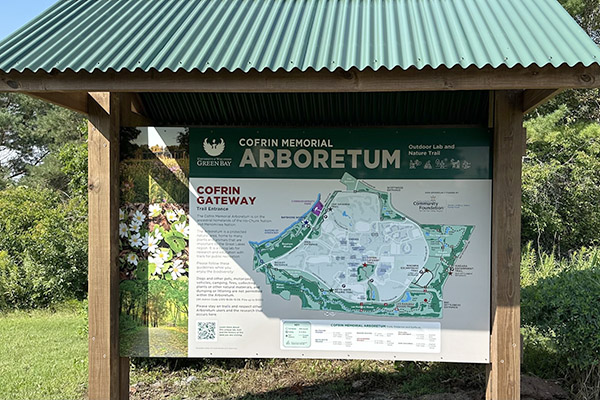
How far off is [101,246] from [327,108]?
6.82 feet

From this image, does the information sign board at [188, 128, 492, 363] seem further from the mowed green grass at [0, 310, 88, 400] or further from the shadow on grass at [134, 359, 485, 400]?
the mowed green grass at [0, 310, 88, 400]

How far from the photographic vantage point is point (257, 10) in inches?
139

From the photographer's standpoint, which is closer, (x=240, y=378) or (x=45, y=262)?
(x=240, y=378)

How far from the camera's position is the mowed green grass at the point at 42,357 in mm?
4859

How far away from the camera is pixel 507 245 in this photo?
3291 mm

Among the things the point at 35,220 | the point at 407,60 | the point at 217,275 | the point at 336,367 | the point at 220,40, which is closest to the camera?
the point at 407,60

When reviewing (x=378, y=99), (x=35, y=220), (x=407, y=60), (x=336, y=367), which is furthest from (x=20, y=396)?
(x=35, y=220)

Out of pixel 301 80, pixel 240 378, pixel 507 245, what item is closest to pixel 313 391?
pixel 240 378

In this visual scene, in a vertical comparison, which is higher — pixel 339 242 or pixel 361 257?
pixel 339 242

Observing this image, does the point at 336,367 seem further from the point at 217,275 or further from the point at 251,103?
the point at 251,103

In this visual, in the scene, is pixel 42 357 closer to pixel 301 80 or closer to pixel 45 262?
pixel 45 262

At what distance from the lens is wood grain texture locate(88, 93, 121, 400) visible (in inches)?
134

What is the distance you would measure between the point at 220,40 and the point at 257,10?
0.71m

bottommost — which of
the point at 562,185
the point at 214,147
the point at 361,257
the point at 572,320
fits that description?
the point at 572,320
